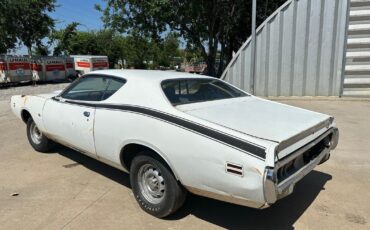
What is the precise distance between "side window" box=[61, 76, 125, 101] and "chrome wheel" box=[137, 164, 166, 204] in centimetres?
108

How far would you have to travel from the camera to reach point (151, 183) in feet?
12.2

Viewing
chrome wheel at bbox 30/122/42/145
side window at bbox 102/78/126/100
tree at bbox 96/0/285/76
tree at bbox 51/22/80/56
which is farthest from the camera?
tree at bbox 51/22/80/56

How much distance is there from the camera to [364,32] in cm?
1129

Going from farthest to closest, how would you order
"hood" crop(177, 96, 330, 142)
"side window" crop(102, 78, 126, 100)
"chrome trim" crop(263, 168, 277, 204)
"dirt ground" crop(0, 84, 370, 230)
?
"side window" crop(102, 78, 126, 100)
"dirt ground" crop(0, 84, 370, 230)
"hood" crop(177, 96, 330, 142)
"chrome trim" crop(263, 168, 277, 204)

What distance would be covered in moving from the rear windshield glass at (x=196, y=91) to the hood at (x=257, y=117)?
0.44ft

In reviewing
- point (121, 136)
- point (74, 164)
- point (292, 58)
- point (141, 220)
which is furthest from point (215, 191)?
point (292, 58)

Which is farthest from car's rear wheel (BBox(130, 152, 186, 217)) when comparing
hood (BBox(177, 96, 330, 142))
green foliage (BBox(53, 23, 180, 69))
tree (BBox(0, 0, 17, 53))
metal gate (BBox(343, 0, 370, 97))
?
green foliage (BBox(53, 23, 180, 69))

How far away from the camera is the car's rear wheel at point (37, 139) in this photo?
18.9 ft

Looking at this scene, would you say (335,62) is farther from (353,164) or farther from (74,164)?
(74,164)

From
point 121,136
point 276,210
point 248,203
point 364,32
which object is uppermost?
point 364,32

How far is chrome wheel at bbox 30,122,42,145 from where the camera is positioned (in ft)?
19.2

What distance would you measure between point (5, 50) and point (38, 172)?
87.4ft

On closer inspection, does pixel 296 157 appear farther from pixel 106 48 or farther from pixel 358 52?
pixel 106 48

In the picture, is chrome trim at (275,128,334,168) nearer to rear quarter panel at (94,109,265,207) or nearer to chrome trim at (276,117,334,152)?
chrome trim at (276,117,334,152)
